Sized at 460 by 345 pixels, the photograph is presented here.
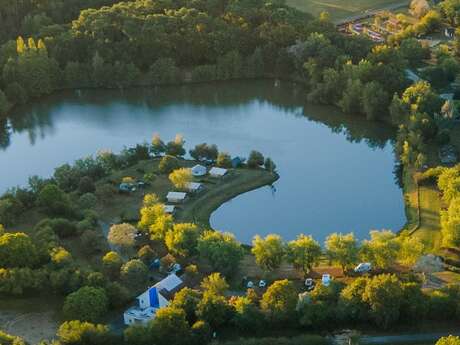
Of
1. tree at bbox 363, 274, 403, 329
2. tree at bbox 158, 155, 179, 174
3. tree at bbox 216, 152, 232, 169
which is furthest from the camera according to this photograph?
tree at bbox 216, 152, 232, 169

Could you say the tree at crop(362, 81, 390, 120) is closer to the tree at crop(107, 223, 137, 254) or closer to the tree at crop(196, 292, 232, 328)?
the tree at crop(107, 223, 137, 254)

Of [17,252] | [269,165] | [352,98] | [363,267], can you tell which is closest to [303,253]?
[363,267]

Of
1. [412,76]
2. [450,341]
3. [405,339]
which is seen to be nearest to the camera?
[450,341]

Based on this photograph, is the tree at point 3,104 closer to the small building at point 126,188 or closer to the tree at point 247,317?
the small building at point 126,188

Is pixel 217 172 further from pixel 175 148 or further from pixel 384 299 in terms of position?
pixel 384 299

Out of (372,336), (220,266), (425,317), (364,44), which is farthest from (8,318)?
(364,44)

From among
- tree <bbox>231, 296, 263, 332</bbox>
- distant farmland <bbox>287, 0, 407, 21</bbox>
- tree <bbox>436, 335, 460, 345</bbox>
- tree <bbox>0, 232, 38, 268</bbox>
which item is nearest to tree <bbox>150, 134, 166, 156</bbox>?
tree <bbox>0, 232, 38, 268</bbox>

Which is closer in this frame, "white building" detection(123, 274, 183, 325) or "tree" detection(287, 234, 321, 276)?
"white building" detection(123, 274, 183, 325)
